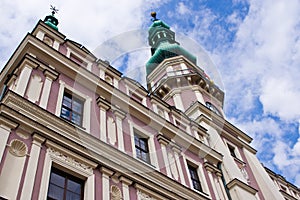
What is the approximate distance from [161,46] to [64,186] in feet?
96.6

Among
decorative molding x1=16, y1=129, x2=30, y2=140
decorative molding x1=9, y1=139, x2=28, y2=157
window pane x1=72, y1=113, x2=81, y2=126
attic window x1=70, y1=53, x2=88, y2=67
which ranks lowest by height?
decorative molding x1=9, y1=139, x2=28, y2=157

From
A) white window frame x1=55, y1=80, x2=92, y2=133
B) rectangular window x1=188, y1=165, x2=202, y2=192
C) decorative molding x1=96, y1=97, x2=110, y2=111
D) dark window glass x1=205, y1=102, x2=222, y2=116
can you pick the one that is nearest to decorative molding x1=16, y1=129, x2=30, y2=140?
white window frame x1=55, y1=80, x2=92, y2=133

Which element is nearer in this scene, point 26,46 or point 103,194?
point 103,194

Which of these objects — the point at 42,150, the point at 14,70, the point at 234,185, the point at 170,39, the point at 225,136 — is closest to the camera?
the point at 42,150

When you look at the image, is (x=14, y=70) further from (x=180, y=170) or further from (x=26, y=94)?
(x=180, y=170)

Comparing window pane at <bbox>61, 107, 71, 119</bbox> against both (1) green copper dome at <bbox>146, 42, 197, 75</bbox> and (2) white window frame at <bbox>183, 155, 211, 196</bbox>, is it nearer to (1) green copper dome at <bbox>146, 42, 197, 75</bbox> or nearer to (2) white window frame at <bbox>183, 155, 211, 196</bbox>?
(2) white window frame at <bbox>183, 155, 211, 196</bbox>

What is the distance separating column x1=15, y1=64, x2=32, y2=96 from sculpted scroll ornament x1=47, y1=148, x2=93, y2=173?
2.39 m

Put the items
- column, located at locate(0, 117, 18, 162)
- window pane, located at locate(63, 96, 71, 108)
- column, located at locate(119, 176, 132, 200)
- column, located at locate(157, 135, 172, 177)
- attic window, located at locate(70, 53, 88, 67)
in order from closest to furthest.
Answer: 1. column, located at locate(0, 117, 18, 162)
2. column, located at locate(119, 176, 132, 200)
3. window pane, located at locate(63, 96, 71, 108)
4. column, located at locate(157, 135, 172, 177)
5. attic window, located at locate(70, 53, 88, 67)

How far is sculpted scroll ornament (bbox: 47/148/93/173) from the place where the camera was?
36.8 feet

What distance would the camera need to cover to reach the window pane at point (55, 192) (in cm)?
1016

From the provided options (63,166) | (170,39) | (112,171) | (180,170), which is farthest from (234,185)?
(170,39)

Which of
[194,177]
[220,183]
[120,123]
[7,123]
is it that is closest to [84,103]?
[120,123]

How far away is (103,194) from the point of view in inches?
440

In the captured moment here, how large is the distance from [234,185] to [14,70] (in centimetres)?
1055
